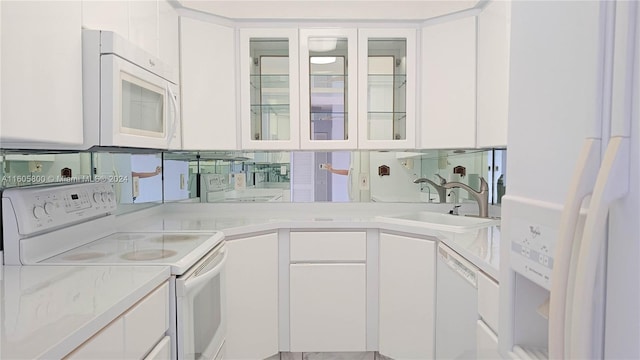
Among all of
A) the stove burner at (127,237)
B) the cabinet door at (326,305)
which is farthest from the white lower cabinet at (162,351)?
the cabinet door at (326,305)

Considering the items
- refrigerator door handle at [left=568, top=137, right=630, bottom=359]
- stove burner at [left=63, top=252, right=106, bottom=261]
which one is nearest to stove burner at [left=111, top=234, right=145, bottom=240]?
stove burner at [left=63, top=252, right=106, bottom=261]

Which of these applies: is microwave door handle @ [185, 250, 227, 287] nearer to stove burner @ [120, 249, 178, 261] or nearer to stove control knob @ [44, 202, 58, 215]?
stove burner @ [120, 249, 178, 261]

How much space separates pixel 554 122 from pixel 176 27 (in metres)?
2.18

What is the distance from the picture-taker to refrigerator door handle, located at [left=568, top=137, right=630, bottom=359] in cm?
61

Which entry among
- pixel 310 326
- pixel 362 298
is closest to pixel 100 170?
pixel 310 326

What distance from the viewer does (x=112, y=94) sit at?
1454 mm

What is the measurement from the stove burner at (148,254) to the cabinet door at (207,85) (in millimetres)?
992

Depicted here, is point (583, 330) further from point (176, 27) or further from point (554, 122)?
point (176, 27)

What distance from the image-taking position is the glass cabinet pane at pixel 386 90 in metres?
2.62

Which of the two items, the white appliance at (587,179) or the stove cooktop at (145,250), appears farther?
the stove cooktop at (145,250)

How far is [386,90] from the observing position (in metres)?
2.64

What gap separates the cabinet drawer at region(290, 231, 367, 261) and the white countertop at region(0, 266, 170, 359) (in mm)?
1072

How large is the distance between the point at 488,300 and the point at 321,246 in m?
1.09

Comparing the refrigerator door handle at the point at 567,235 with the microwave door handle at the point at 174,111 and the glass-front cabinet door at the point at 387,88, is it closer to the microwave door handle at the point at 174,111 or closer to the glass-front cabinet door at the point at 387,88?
the microwave door handle at the point at 174,111
